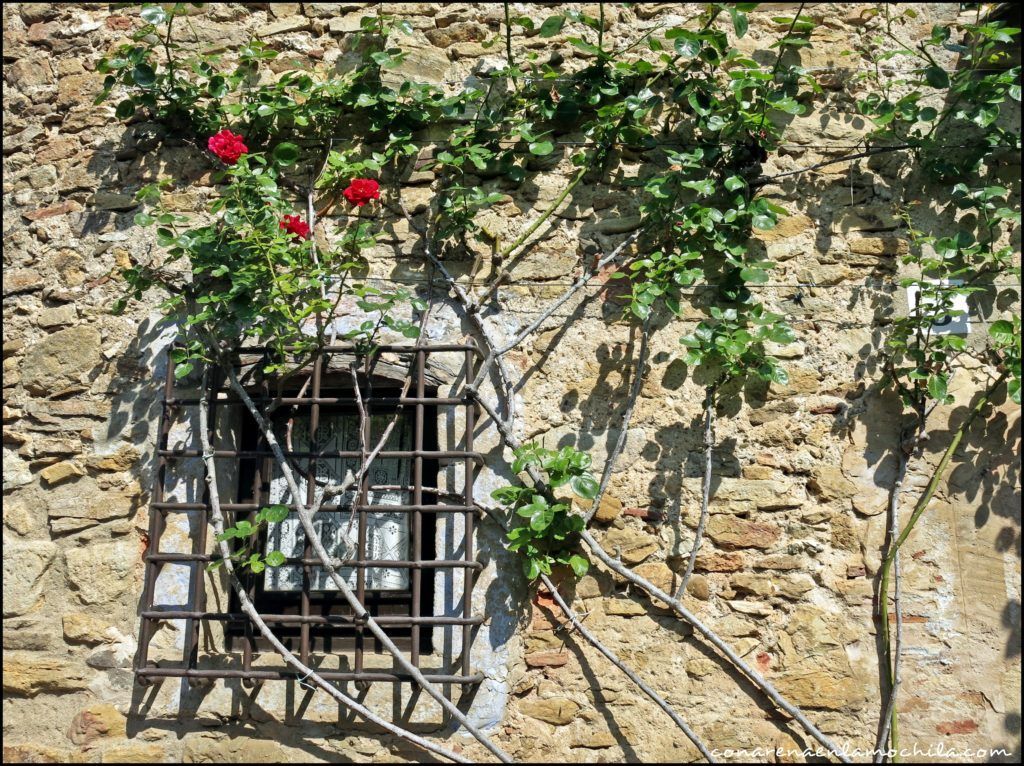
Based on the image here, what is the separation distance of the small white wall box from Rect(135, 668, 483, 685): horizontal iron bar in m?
1.85

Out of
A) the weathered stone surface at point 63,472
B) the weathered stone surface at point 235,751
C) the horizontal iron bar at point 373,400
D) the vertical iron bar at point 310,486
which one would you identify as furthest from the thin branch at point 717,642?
the weathered stone surface at point 63,472

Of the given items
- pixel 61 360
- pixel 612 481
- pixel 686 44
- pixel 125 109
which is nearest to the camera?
pixel 612 481

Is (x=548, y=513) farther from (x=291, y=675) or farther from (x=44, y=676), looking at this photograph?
(x=44, y=676)

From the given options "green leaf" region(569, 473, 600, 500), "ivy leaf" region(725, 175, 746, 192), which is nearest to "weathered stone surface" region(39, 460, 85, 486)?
"green leaf" region(569, 473, 600, 500)

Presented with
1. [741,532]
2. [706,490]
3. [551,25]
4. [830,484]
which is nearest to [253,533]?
[706,490]

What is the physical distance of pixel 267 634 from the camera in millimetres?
2723

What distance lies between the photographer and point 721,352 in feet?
9.45

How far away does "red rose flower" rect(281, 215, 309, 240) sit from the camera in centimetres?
300

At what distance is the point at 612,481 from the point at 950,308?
4.01 feet

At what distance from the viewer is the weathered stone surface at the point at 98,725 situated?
2859 millimetres

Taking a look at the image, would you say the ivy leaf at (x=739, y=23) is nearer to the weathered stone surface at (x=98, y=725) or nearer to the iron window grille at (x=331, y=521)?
the iron window grille at (x=331, y=521)

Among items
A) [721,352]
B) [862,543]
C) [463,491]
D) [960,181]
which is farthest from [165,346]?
[960,181]

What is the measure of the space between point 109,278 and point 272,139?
0.76m

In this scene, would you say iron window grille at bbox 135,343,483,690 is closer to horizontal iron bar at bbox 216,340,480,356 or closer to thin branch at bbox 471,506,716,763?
horizontal iron bar at bbox 216,340,480,356
